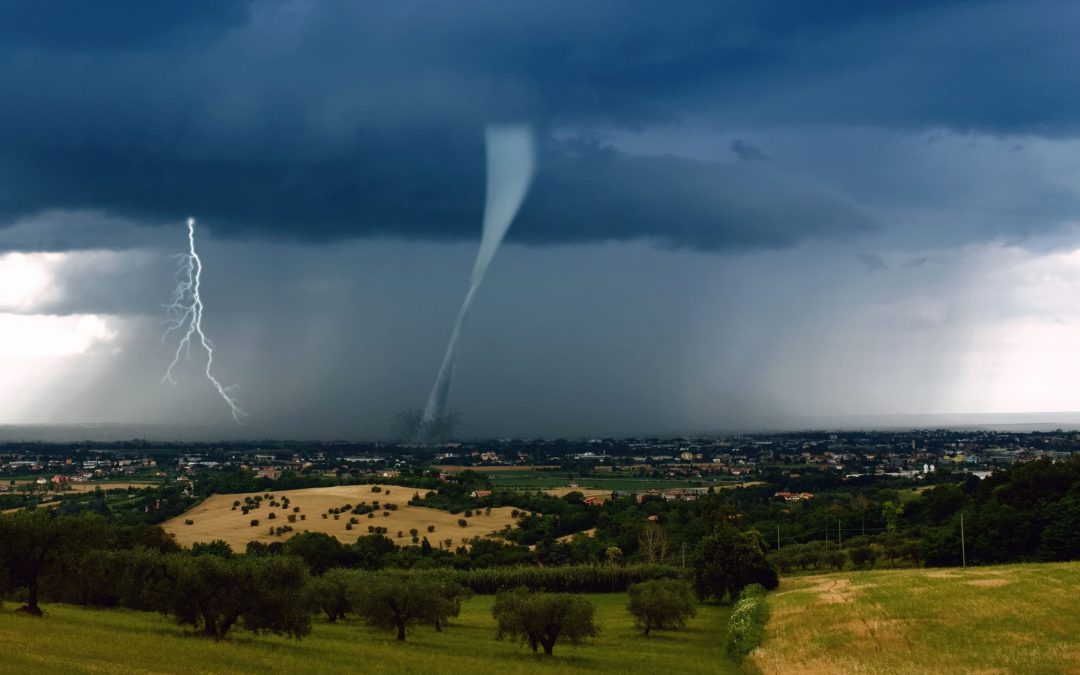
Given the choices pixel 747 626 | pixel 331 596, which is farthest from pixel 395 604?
pixel 747 626

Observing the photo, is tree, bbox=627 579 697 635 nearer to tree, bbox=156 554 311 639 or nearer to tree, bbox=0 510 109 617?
tree, bbox=156 554 311 639

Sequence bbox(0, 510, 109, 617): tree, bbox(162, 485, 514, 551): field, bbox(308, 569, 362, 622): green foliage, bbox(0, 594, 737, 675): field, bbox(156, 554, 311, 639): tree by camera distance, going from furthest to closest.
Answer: bbox(162, 485, 514, 551): field
bbox(308, 569, 362, 622): green foliage
bbox(0, 510, 109, 617): tree
bbox(156, 554, 311, 639): tree
bbox(0, 594, 737, 675): field

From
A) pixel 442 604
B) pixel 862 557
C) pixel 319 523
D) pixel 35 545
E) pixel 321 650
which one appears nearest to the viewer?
pixel 321 650

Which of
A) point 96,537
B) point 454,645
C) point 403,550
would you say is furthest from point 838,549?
point 96,537

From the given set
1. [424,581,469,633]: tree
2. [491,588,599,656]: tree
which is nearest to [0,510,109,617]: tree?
[424,581,469,633]: tree

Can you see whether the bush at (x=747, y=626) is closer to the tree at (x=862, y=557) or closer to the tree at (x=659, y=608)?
the tree at (x=659, y=608)

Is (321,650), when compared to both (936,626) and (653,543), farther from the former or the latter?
(653,543)

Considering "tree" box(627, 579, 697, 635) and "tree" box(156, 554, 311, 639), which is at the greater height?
"tree" box(156, 554, 311, 639)

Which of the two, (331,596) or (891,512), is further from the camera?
(891,512)
